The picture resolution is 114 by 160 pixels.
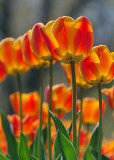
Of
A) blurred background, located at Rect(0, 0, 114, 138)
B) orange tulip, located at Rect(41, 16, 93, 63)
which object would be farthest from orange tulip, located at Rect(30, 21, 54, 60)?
blurred background, located at Rect(0, 0, 114, 138)

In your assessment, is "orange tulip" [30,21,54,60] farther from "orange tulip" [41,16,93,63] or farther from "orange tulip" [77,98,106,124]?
"orange tulip" [77,98,106,124]

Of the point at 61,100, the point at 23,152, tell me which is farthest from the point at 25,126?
the point at 23,152

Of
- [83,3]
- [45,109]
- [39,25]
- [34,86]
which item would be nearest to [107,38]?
[83,3]

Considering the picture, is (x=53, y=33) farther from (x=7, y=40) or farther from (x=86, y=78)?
(x=7, y=40)

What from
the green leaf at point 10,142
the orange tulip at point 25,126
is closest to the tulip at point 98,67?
the green leaf at point 10,142

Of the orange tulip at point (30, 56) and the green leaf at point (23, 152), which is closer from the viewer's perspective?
the green leaf at point (23, 152)

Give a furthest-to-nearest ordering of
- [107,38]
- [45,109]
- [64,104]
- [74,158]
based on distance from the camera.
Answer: [107,38] < [45,109] < [64,104] < [74,158]

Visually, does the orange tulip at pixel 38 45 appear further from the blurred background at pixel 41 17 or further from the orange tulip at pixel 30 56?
the blurred background at pixel 41 17

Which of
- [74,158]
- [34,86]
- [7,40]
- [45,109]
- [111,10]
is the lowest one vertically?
[34,86]
